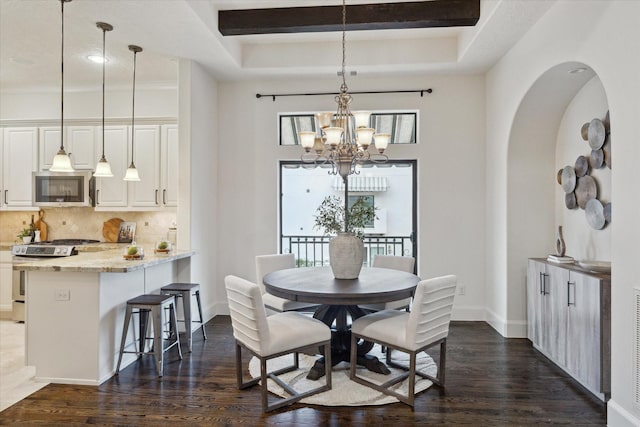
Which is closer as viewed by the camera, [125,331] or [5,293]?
[125,331]

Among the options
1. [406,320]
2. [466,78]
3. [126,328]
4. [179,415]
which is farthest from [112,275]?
[466,78]

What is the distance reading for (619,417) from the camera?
2377 millimetres

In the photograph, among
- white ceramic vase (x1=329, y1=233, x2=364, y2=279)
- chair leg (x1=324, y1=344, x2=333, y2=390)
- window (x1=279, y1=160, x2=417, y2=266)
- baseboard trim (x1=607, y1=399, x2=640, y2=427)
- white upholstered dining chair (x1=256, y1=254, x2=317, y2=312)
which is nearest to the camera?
baseboard trim (x1=607, y1=399, x2=640, y2=427)

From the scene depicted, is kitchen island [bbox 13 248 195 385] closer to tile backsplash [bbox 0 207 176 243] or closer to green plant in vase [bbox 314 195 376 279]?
green plant in vase [bbox 314 195 376 279]

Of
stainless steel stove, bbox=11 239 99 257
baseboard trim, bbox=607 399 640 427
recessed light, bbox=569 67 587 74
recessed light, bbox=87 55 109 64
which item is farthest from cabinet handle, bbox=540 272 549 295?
stainless steel stove, bbox=11 239 99 257

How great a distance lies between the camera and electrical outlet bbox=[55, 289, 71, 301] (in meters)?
3.07

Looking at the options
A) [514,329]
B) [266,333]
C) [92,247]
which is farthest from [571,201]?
[92,247]

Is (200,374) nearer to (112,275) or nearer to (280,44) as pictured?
(112,275)

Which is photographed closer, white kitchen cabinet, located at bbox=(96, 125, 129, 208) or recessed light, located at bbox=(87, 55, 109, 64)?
recessed light, located at bbox=(87, 55, 109, 64)

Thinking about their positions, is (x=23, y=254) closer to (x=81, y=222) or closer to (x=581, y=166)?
(x=81, y=222)

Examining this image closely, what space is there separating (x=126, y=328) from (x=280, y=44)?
3379mm

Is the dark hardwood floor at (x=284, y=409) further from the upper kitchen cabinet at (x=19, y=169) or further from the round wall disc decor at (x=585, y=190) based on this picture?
the upper kitchen cabinet at (x=19, y=169)

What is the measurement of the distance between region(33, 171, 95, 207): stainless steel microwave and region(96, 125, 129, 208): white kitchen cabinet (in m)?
0.17

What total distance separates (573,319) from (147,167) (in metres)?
4.73
